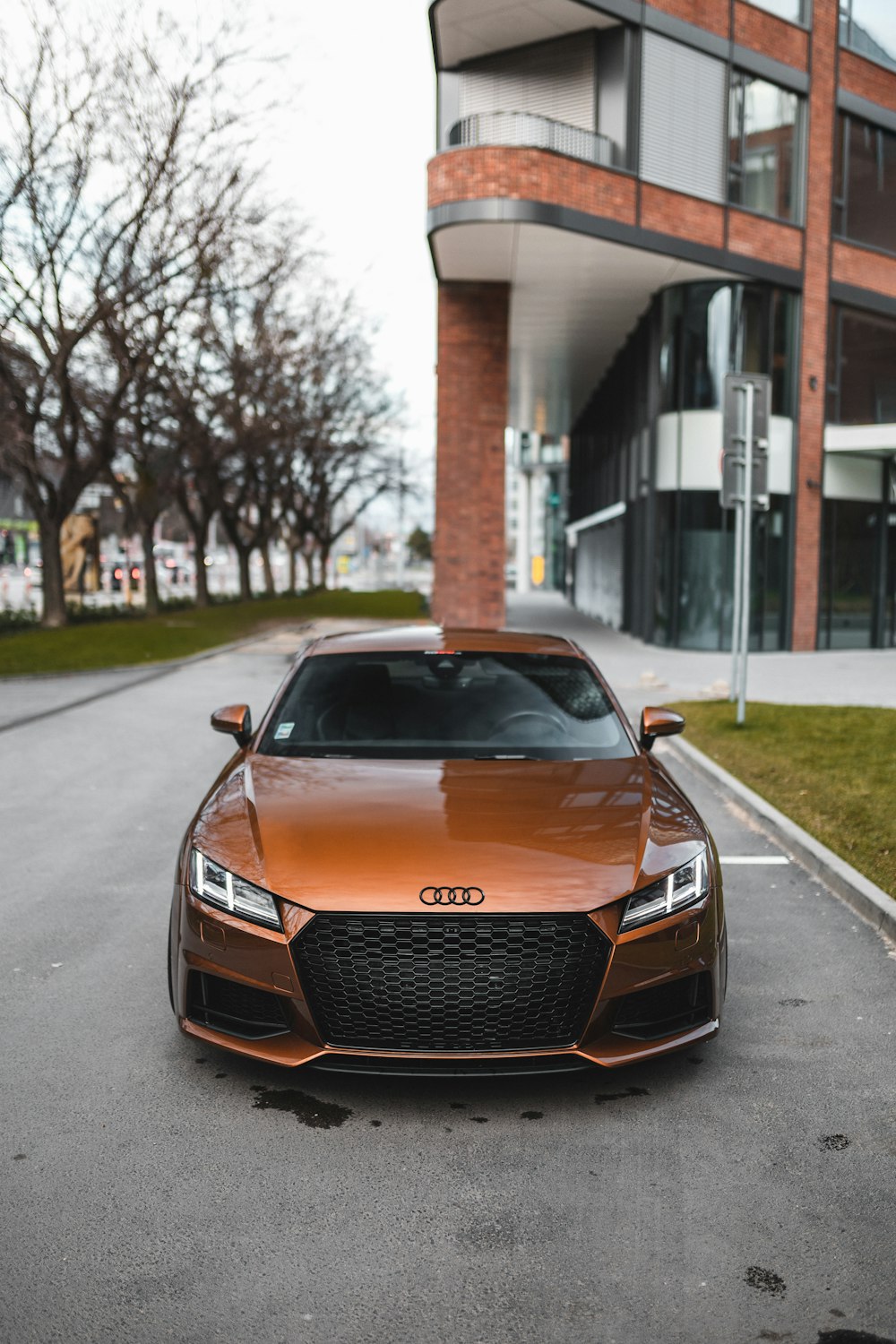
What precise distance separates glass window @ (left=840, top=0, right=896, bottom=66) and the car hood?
1018 inches

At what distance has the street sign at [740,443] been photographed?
12.2 m

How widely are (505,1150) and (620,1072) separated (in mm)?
682

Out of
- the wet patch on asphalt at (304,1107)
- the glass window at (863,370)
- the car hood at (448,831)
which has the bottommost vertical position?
the wet patch on asphalt at (304,1107)

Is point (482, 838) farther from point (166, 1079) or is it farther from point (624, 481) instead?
point (624, 481)

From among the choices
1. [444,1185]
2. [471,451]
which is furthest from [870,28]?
[444,1185]

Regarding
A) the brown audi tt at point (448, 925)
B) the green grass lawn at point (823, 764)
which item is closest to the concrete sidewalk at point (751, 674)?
the green grass lawn at point (823, 764)

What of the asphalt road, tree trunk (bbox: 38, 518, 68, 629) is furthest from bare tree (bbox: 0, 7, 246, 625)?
the asphalt road

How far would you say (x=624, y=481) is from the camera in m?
30.0

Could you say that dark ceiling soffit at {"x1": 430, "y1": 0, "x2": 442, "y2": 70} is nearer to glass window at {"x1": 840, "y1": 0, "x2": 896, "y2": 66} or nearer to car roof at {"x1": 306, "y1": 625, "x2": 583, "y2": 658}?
glass window at {"x1": 840, "y1": 0, "x2": 896, "y2": 66}

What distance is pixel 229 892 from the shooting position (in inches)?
149

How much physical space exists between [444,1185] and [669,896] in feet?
3.63

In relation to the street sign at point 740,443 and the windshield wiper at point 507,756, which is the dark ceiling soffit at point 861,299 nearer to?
the street sign at point 740,443

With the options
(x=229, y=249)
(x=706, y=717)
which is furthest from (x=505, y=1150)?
(x=229, y=249)

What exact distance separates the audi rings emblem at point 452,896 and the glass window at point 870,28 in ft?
87.9
